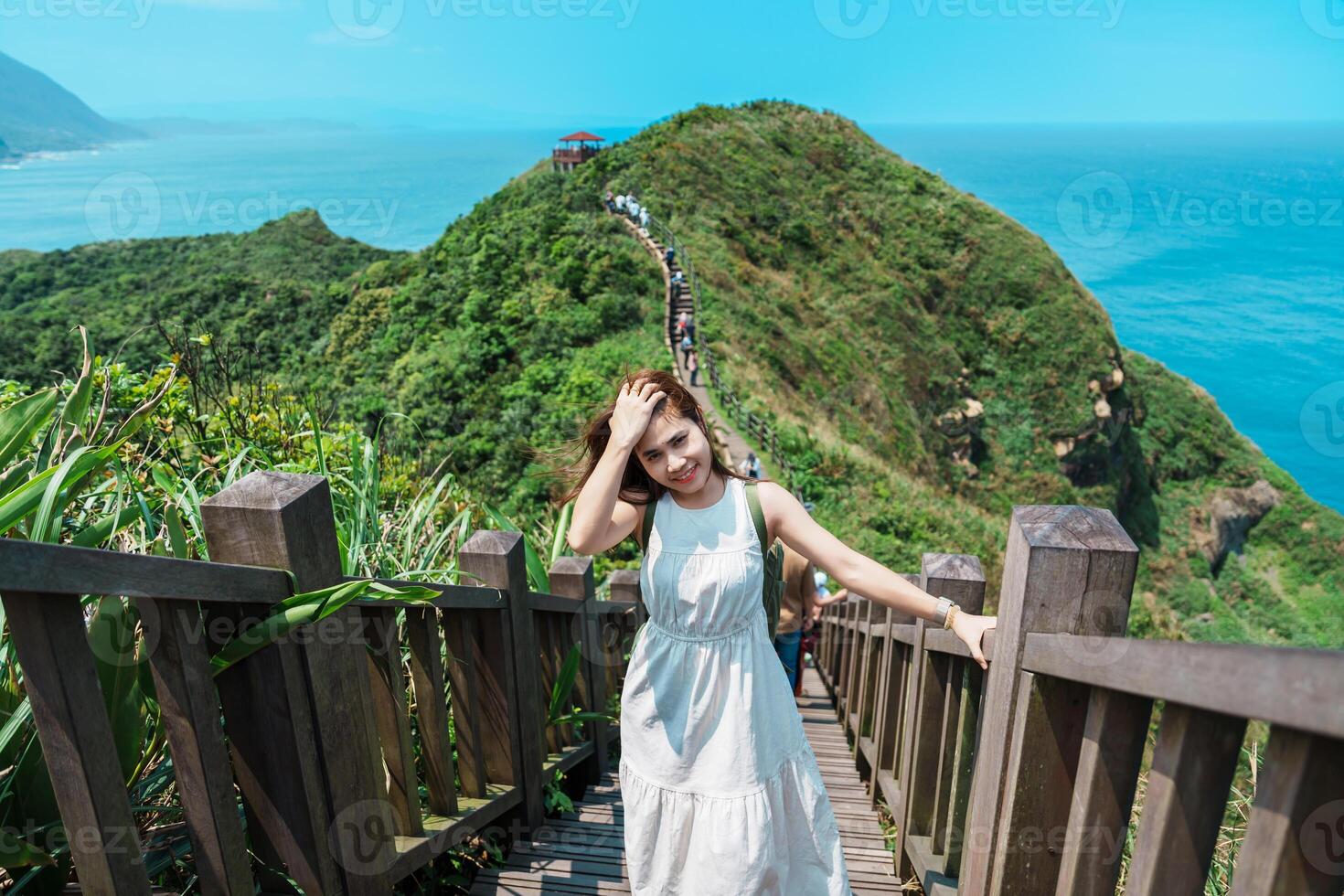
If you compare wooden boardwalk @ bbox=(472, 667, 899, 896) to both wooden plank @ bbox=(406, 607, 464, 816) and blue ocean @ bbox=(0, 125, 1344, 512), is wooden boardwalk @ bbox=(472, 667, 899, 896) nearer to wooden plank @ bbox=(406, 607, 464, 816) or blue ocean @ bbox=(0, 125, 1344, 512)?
wooden plank @ bbox=(406, 607, 464, 816)

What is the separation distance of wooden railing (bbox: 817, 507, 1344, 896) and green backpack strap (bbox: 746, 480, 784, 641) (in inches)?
17.8

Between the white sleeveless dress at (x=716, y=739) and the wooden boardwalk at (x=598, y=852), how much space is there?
0.39 m

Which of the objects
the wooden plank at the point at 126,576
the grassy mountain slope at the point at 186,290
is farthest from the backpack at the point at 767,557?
the grassy mountain slope at the point at 186,290

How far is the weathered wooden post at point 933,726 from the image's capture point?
2211 millimetres

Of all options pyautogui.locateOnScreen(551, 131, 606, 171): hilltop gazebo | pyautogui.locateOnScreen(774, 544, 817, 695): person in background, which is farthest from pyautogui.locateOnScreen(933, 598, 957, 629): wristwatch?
pyautogui.locateOnScreen(551, 131, 606, 171): hilltop gazebo

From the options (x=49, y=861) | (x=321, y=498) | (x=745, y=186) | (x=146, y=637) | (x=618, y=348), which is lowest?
(x=618, y=348)

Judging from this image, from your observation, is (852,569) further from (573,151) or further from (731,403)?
(573,151)

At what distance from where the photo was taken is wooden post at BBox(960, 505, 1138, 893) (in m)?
1.35

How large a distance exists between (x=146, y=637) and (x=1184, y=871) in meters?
1.57

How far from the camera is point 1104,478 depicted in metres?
33.3

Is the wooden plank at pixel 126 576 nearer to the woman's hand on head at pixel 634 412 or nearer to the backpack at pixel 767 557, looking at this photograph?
the woman's hand on head at pixel 634 412

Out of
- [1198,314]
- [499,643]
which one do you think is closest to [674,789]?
[499,643]

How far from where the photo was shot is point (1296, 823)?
81 cm

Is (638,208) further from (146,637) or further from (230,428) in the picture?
(146,637)
